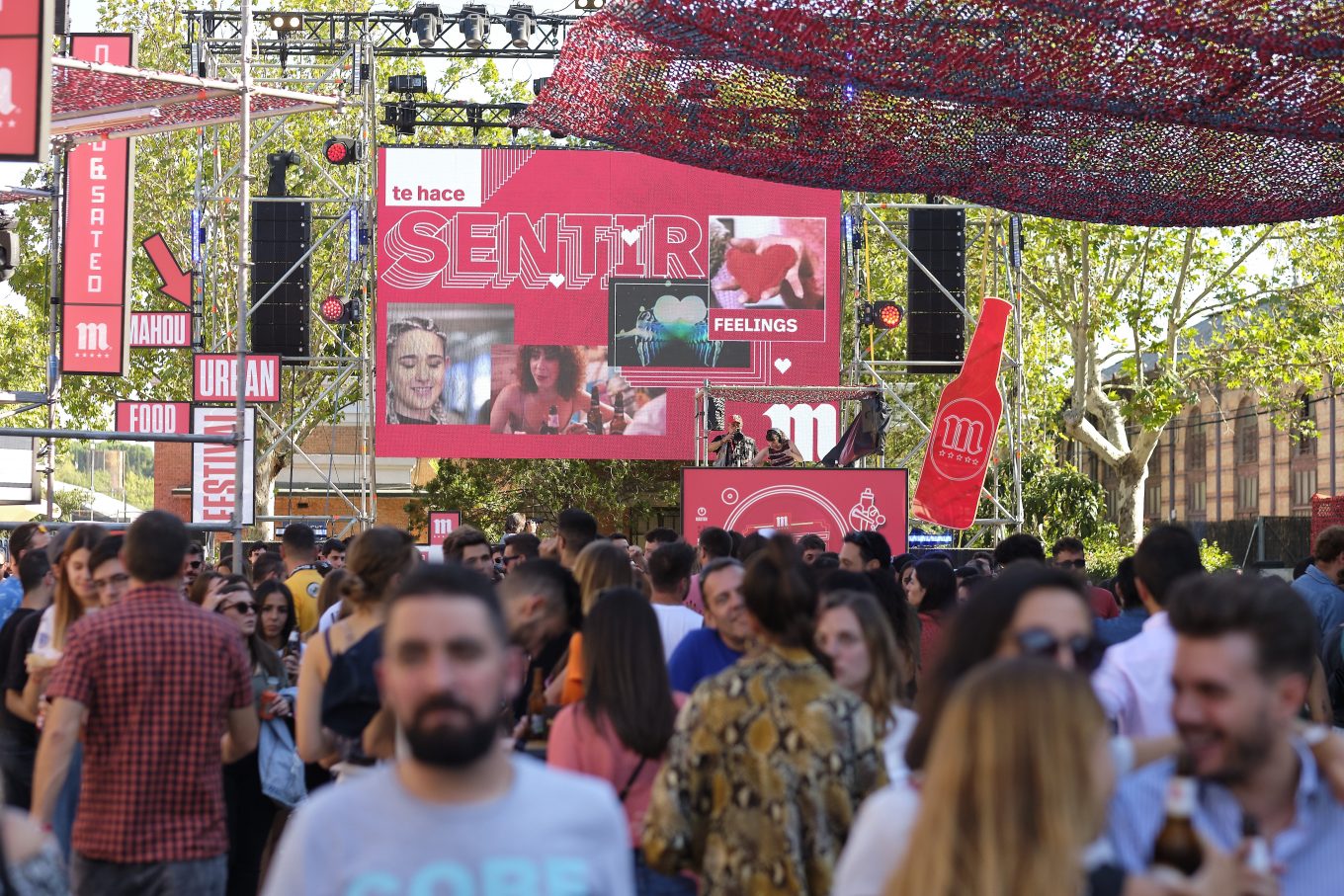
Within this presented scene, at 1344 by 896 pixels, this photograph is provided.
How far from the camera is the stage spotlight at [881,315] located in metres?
21.4

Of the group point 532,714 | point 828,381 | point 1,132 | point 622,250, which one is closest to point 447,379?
point 622,250

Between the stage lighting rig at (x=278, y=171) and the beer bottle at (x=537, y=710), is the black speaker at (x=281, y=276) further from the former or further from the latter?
the beer bottle at (x=537, y=710)

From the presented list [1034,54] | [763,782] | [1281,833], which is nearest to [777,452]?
[1034,54]

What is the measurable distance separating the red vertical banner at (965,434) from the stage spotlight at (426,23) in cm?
999

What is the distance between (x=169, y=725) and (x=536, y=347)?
17.3m

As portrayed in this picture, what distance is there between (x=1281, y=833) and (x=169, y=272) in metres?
24.5

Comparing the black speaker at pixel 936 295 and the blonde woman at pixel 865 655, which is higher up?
the black speaker at pixel 936 295

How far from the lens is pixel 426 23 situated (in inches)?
917

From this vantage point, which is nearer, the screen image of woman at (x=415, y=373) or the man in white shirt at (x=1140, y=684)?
the man in white shirt at (x=1140, y=684)

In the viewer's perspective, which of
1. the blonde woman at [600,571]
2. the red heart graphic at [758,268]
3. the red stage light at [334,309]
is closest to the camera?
the blonde woman at [600,571]

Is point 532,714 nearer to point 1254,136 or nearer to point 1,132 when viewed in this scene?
point 1254,136

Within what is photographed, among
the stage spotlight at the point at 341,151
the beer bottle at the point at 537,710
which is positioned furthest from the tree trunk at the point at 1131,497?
the beer bottle at the point at 537,710

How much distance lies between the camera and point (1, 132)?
9.24 m

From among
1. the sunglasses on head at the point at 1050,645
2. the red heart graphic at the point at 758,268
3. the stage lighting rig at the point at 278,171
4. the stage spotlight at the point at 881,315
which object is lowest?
the sunglasses on head at the point at 1050,645
